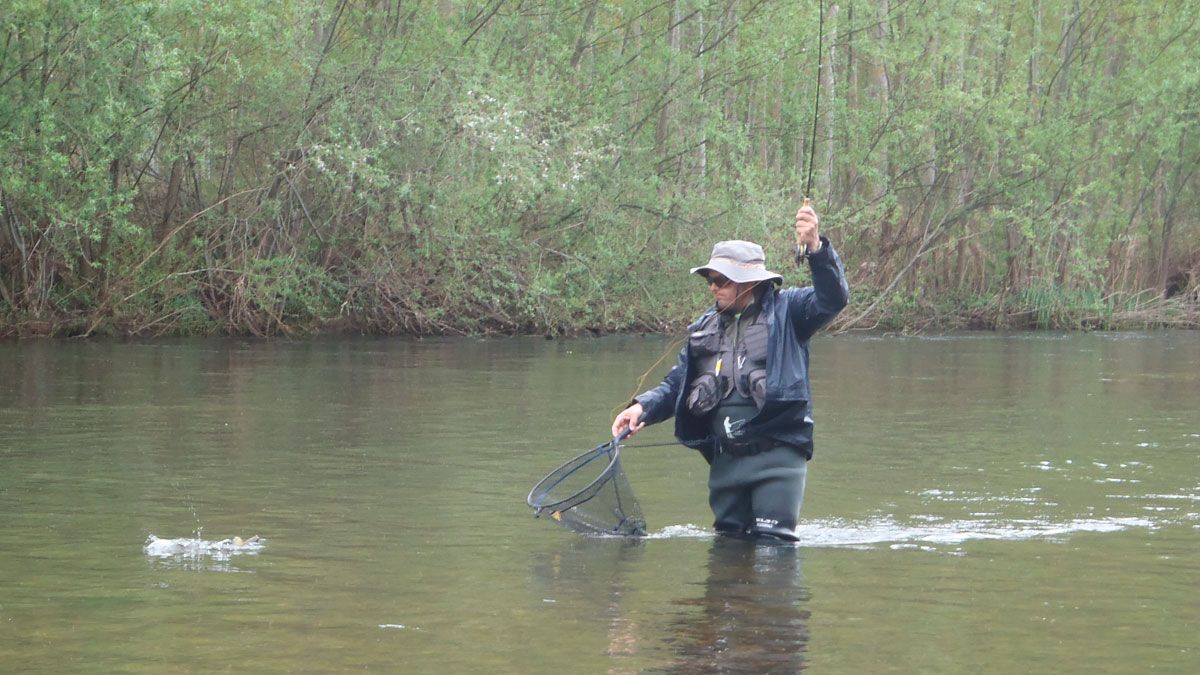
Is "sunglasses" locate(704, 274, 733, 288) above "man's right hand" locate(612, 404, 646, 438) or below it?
above

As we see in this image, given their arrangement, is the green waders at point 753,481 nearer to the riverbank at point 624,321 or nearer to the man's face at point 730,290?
the man's face at point 730,290

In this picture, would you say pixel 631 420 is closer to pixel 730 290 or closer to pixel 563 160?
pixel 730 290

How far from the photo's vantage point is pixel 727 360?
26.3 feet

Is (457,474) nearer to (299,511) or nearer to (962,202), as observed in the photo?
(299,511)

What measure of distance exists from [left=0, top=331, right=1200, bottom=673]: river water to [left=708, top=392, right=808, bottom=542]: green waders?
0.62 feet

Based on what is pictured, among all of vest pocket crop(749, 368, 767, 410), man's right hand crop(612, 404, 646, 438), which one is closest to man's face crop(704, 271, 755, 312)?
vest pocket crop(749, 368, 767, 410)

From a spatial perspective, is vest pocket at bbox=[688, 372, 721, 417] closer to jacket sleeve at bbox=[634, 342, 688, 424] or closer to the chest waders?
the chest waders

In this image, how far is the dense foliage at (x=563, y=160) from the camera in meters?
24.1

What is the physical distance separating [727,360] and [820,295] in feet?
1.93

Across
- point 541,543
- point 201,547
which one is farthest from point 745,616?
point 201,547

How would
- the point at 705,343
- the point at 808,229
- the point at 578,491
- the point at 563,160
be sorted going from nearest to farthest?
the point at 808,229
the point at 705,343
the point at 578,491
the point at 563,160

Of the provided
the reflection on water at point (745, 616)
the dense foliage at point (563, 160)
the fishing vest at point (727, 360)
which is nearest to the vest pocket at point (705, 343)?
the fishing vest at point (727, 360)

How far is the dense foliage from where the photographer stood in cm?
2409

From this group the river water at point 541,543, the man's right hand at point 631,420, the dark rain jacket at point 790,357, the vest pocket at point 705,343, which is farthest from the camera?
the man's right hand at point 631,420
